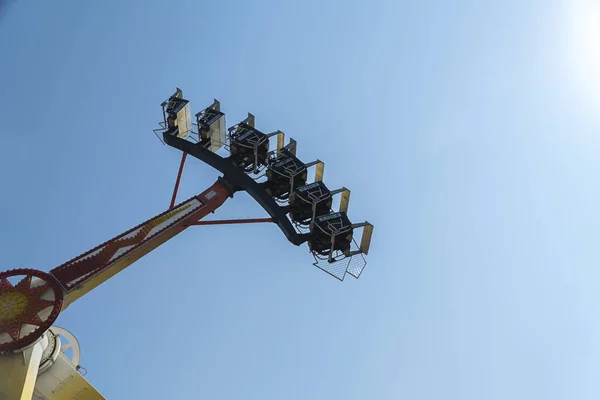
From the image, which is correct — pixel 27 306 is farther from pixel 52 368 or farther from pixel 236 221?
pixel 236 221

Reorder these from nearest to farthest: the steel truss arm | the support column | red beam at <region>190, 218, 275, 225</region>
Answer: the support column
the steel truss arm
red beam at <region>190, 218, 275, 225</region>

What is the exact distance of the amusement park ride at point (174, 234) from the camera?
42.9 ft

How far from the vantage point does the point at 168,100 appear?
80.3 ft

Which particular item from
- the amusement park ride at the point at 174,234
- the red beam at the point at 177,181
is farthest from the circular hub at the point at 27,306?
the red beam at the point at 177,181

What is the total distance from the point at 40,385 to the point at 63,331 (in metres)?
1.91

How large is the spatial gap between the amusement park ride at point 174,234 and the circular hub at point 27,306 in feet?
0.08

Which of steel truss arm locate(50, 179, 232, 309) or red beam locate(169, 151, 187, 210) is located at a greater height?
red beam locate(169, 151, 187, 210)

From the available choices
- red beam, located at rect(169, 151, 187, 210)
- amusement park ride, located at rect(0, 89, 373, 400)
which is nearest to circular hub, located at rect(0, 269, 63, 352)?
amusement park ride, located at rect(0, 89, 373, 400)

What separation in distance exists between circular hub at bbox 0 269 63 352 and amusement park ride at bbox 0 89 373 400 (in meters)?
0.02

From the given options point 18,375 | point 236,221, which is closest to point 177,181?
point 236,221

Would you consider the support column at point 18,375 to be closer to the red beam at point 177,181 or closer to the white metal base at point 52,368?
the white metal base at point 52,368

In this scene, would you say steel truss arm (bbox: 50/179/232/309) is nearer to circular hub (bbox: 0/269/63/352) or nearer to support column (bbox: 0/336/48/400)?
circular hub (bbox: 0/269/63/352)

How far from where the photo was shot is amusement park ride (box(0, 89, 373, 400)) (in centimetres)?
1308

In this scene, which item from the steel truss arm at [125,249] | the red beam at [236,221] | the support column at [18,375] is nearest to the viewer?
the support column at [18,375]
